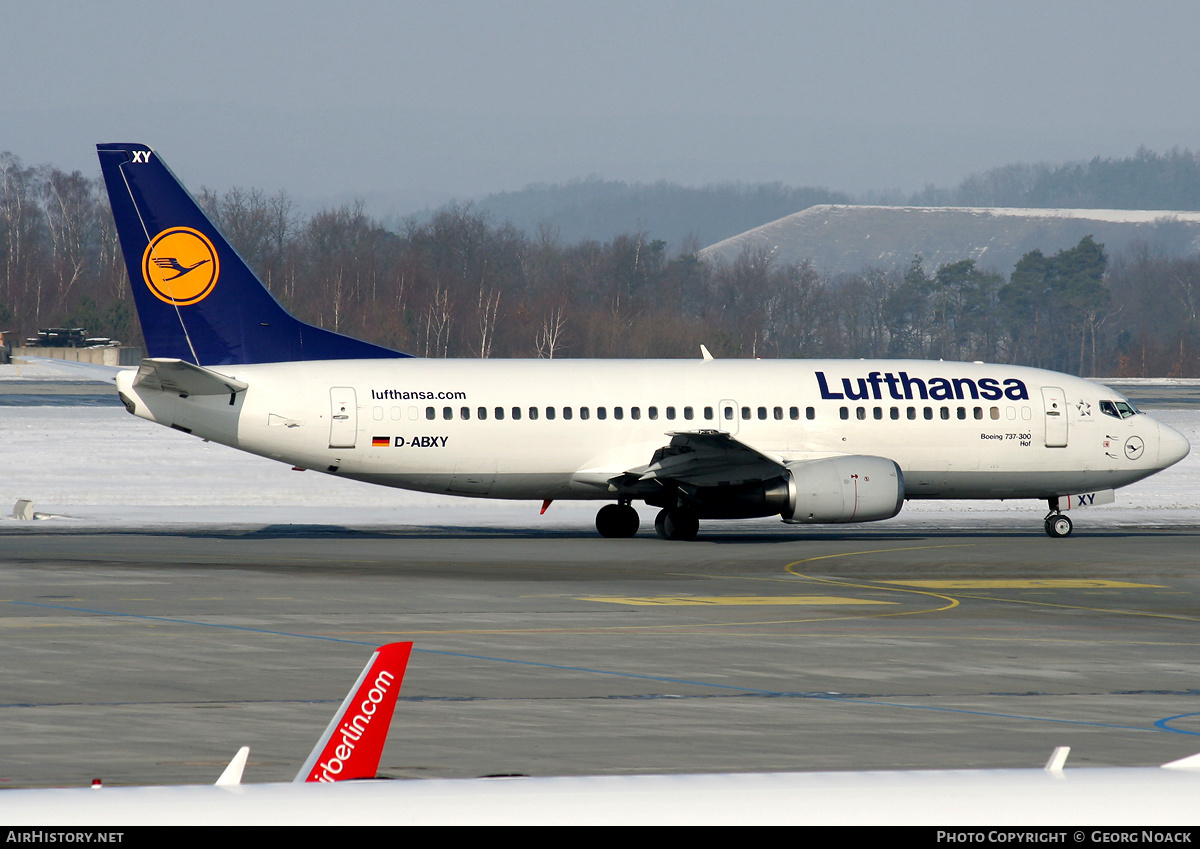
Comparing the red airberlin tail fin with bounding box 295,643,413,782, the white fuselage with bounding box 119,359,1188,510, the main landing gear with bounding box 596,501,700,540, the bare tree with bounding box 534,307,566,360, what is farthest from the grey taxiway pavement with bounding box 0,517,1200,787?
the bare tree with bounding box 534,307,566,360

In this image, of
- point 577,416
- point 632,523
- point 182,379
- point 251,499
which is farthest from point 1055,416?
point 251,499

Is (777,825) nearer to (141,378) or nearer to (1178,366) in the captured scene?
(141,378)

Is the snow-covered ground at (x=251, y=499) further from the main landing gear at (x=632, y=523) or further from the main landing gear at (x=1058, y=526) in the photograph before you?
the main landing gear at (x=1058, y=526)

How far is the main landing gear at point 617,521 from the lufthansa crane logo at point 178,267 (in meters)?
A: 9.27

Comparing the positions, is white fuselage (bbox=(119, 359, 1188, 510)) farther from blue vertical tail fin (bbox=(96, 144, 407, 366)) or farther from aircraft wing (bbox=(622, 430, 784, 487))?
aircraft wing (bbox=(622, 430, 784, 487))

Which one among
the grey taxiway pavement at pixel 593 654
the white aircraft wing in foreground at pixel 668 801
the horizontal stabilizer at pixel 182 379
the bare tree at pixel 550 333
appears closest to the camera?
the white aircraft wing in foreground at pixel 668 801

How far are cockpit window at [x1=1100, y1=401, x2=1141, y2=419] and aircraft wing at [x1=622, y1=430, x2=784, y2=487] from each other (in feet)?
27.8

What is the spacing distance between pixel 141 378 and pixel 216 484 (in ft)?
46.6

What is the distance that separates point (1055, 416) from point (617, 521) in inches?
392

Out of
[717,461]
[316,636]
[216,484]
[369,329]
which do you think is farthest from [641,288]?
[316,636]

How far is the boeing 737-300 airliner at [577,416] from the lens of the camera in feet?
97.7

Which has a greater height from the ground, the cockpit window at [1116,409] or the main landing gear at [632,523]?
the cockpit window at [1116,409]

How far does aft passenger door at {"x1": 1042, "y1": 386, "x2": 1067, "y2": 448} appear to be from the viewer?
3338cm

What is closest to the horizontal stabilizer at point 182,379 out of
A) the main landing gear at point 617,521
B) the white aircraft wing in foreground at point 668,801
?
the main landing gear at point 617,521
